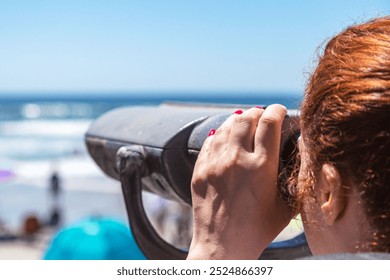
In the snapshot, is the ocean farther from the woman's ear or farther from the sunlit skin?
the woman's ear

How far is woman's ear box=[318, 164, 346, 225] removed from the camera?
66 cm

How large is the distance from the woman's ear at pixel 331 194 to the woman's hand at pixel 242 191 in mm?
89

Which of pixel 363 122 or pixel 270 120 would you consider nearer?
pixel 363 122

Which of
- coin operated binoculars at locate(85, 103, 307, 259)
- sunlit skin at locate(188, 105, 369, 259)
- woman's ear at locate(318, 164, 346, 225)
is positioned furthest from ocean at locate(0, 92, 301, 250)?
woman's ear at locate(318, 164, 346, 225)

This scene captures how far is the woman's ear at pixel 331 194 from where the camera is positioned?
66 centimetres

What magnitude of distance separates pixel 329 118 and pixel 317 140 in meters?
0.03

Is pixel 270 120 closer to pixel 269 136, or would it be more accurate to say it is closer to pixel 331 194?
pixel 269 136

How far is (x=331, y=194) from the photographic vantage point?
67 centimetres

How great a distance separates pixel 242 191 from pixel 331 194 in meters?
0.12

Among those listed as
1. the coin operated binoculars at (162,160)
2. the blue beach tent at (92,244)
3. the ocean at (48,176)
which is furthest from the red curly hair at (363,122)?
the ocean at (48,176)

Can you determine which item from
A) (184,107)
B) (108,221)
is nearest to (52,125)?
(108,221)

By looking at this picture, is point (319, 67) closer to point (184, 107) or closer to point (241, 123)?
point (241, 123)

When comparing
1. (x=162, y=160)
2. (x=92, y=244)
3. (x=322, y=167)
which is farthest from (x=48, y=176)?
(x=322, y=167)
